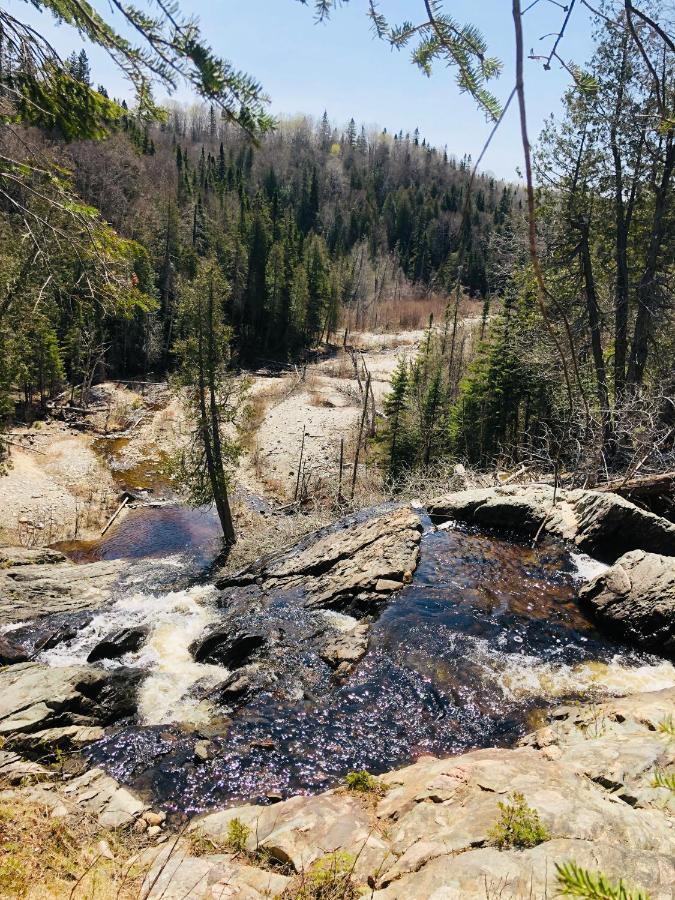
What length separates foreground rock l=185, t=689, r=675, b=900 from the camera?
10.1ft

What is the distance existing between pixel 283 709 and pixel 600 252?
1477cm

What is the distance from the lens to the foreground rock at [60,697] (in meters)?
6.90

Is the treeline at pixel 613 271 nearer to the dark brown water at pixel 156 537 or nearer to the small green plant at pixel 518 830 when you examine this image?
the small green plant at pixel 518 830

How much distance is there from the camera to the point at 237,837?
175 inches

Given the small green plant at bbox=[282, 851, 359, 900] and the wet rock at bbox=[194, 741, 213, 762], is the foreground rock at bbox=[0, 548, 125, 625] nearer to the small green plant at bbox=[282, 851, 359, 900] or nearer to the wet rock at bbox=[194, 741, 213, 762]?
the wet rock at bbox=[194, 741, 213, 762]

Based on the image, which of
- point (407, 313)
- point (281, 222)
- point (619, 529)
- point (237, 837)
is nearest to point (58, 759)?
point (237, 837)

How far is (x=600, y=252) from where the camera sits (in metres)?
14.5

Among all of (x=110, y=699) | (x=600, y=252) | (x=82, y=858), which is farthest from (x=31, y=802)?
(x=600, y=252)

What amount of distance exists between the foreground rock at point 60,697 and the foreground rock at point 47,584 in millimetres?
4128

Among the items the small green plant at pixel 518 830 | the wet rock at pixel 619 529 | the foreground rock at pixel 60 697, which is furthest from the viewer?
the wet rock at pixel 619 529

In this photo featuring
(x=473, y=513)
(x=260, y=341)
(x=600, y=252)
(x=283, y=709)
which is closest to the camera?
(x=283, y=709)

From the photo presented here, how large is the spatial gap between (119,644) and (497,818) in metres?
8.46

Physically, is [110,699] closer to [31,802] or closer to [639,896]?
[31,802]

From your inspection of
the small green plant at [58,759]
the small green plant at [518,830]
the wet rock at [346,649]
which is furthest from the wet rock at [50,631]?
the small green plant at [518,830]
